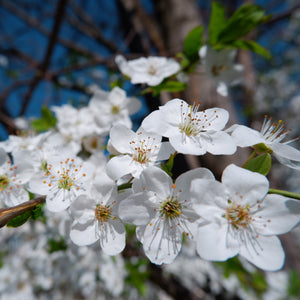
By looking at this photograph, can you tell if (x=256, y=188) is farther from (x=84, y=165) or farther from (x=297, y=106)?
(x=297, y=106)

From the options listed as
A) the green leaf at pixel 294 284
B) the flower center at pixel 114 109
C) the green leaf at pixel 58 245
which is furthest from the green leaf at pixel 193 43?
the green leaf at pixel 294 284

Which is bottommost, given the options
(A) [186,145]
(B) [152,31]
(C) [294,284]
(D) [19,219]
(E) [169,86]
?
(C) [294,284]

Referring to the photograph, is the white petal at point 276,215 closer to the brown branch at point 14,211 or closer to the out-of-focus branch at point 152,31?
the brown branch at point 14,211

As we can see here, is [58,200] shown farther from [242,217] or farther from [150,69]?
[150,69]

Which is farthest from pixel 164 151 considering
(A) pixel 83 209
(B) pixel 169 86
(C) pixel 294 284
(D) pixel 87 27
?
(C) pixel 294 284

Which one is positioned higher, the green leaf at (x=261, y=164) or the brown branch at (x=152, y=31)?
the brown branch at (x=152, y=31)
